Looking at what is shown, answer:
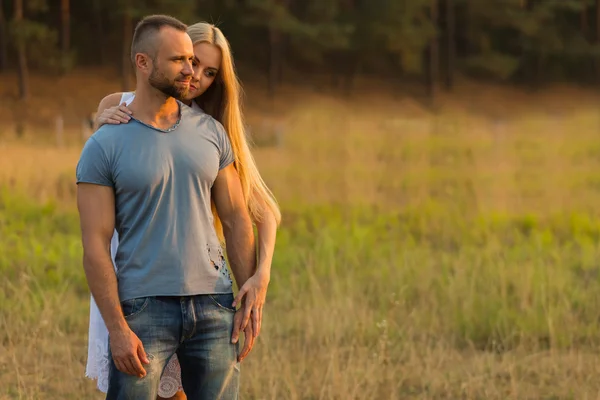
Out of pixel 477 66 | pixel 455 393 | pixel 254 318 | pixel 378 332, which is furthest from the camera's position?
pixel 477 66

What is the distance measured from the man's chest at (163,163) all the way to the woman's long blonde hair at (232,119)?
244 millimetres

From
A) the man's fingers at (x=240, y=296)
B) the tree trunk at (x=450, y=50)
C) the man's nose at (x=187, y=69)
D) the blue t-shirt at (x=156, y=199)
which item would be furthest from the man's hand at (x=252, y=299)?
the tree trunk at (x=450, y=50)

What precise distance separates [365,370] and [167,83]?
118 inches

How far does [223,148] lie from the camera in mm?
2969

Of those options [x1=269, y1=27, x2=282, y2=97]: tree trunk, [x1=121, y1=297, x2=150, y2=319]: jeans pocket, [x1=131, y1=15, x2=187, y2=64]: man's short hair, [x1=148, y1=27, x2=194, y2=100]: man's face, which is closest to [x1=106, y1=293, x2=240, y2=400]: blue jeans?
[x1=121, y1=297, x2=150, y2=319]: jeans pocket

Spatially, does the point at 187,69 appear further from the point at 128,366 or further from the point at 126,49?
the point at 126,49

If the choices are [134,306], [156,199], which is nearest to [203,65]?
[156,199]

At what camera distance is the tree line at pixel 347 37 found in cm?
3525

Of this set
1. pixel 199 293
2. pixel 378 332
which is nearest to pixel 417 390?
pixel 378 332

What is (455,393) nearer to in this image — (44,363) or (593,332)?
(593,332)

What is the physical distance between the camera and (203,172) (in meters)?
2.84

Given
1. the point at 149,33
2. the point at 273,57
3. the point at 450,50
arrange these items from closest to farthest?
the point at 149,33 < the point at 273,57 < the point at 450,50

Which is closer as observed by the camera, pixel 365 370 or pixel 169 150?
pixel 169 150

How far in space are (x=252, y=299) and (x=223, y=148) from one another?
1.62 ft
